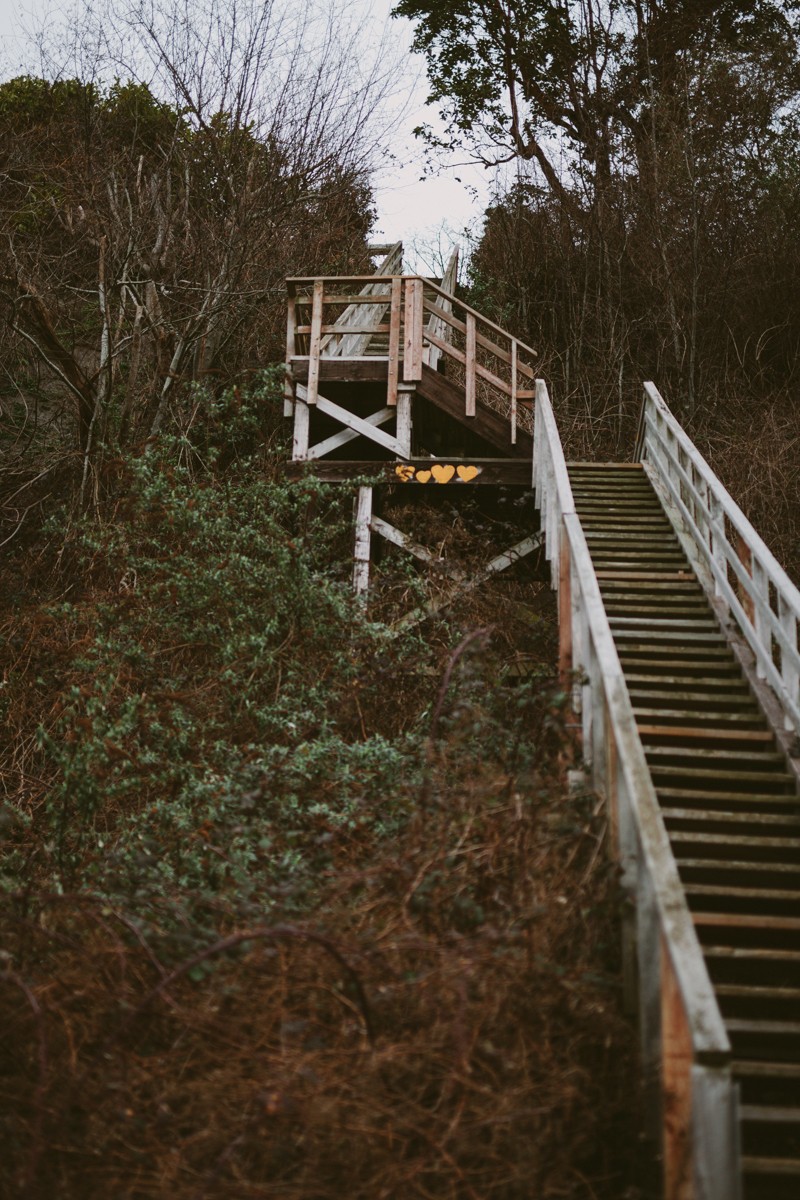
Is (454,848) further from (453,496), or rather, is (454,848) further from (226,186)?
(226,186)

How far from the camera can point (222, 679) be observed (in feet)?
26.8

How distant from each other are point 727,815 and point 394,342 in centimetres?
715

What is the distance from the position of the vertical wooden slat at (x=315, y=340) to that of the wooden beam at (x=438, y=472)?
2.97 feet

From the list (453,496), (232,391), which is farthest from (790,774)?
(232,391)

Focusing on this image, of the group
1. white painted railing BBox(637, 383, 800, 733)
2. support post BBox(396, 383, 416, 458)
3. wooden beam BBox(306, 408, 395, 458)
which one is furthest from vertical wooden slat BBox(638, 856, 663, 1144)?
wooden beam BBox(306, 408, 395, 458)

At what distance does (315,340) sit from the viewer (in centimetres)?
1155

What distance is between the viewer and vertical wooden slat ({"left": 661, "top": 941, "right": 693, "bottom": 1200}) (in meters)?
3.23

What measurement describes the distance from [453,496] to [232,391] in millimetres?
2653

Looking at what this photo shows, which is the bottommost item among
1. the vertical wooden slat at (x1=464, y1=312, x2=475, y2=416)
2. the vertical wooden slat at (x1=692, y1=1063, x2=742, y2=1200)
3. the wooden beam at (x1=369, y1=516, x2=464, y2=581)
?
the vertical wooden slat at (x1=692, y1=1063, x2=742, y2=1200)

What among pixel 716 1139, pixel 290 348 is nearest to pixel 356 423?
pixel 290 348

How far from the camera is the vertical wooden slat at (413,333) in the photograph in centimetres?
1127

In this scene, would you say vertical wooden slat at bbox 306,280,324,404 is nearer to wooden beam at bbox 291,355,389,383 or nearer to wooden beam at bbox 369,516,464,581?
wooden beam at bbox 291,355,389,383

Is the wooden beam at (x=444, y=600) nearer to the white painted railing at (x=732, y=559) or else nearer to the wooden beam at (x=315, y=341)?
the white painted railing at (x=732, y=559)

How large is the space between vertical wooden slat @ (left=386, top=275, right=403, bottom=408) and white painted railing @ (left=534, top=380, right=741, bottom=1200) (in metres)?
6.05
